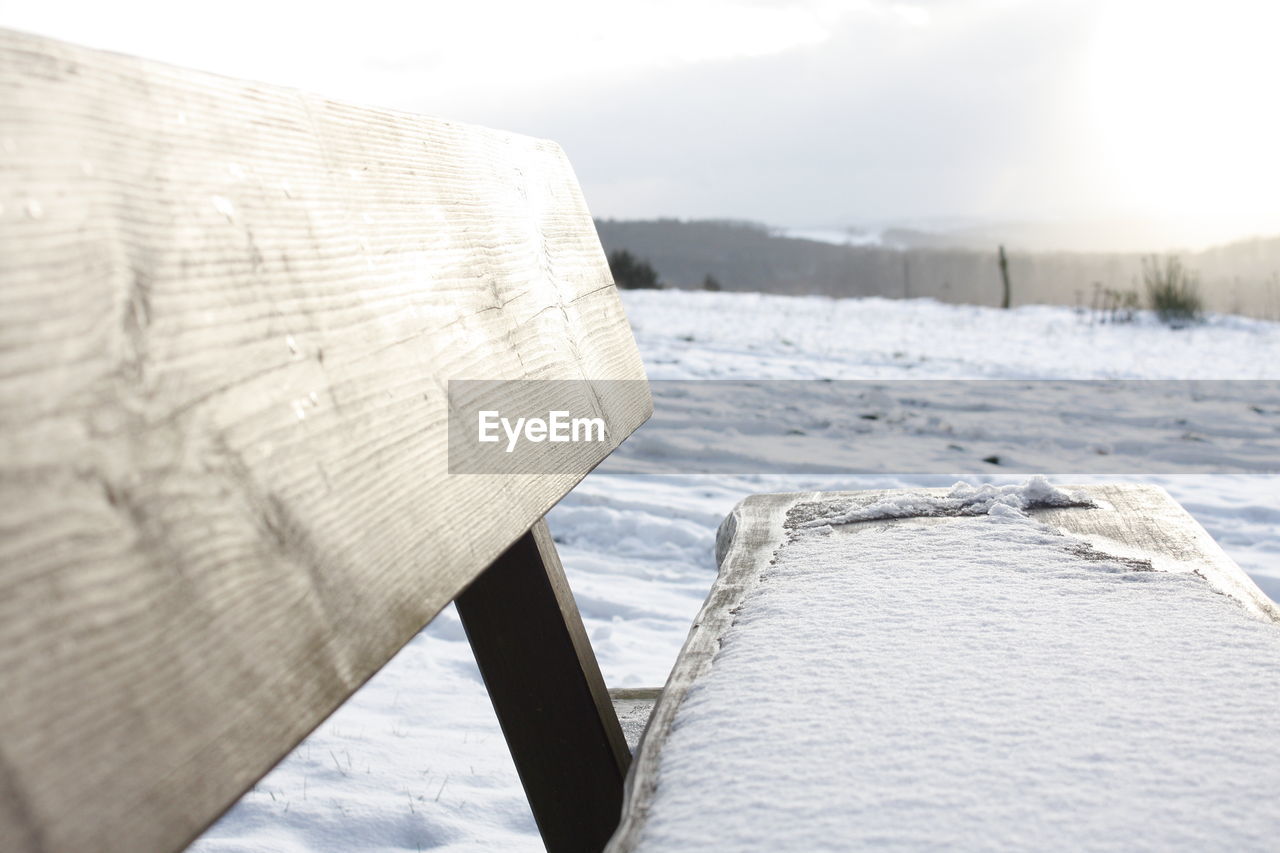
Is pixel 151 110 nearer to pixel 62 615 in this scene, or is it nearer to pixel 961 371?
pixel 62 615

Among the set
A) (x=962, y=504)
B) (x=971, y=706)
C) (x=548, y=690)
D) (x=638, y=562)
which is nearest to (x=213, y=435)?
(x=971, y=706)

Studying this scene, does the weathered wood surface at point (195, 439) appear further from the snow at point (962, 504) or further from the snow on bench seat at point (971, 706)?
the snow at point (962, 504)

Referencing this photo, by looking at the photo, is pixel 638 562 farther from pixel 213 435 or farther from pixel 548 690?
pixel 213 435

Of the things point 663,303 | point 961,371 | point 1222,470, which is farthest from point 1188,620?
point 663,303

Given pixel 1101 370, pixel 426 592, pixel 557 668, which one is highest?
pixel 426 592

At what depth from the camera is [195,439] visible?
1.83ft

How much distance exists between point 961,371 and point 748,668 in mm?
7097

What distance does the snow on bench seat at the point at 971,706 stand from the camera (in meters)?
0.63

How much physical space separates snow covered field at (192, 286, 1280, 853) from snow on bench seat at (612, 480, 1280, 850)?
0.86 metres

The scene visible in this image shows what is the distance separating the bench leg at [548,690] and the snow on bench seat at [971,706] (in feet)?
0.68

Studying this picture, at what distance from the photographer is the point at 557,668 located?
1.19m

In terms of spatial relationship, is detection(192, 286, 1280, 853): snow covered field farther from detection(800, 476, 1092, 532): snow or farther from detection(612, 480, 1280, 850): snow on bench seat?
detection(612, 480, 1280, 850): snow on bench seat

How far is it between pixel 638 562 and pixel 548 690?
6.60 feet

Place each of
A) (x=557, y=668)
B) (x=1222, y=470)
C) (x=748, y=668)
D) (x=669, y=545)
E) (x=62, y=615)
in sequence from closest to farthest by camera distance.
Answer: (x=62, y=615) → (x=748, y=668) → (x=557, y=668) → (x=669, y=545) → (x=1222, y=470)
